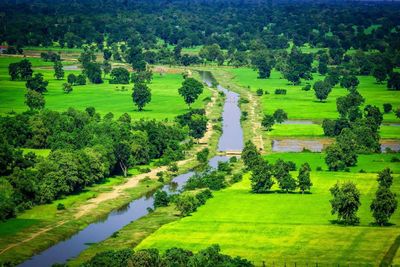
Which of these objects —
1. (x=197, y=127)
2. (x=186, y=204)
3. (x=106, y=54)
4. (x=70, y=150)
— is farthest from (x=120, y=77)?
(x=186, y=204)

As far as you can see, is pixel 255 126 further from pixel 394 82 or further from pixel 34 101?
pixel 394 82

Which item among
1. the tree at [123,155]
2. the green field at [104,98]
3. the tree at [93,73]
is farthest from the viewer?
the tree at [93,73]

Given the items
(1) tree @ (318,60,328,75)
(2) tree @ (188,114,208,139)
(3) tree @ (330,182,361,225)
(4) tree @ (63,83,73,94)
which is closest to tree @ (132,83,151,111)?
(4) tree @ (63,83,73,94)

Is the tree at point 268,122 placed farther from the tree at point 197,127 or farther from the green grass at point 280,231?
the green grass at point 280,231

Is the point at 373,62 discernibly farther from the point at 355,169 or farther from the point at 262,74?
the point at 355,169

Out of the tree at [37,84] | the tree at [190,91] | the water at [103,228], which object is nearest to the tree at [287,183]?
the water at [103,228]

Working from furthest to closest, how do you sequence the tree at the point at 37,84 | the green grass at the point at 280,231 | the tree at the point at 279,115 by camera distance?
the tree at the point at 37,84 < the tree at the point at 279,115 < the green grass at the point at 280,231
